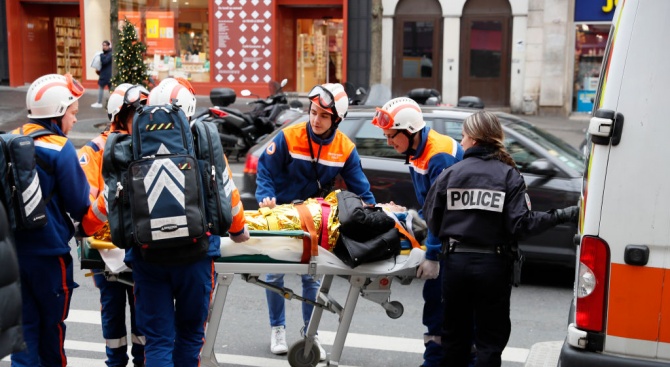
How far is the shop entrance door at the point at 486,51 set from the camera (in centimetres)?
2316

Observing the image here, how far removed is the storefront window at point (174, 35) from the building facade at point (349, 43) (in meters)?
0.03

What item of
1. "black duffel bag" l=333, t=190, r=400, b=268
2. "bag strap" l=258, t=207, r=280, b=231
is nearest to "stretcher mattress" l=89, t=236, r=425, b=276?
"black duffel bag" l=333, t=190, r=400, b=268

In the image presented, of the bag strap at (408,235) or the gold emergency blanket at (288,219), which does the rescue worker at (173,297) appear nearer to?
the gold emergency blanket at (288,219)

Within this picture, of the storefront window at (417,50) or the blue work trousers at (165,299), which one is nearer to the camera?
the blue work trousers at (165,299)

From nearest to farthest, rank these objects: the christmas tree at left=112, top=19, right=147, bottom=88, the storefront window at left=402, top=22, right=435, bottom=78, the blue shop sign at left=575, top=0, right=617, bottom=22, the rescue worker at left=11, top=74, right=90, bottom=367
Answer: the rescue worker at left=11, top=74, right=90, bottom=367
the christmas tree at left=112, top=19, right=147, bottom=88
the blue shop sign at left=575, top=0, right=617, bottom=22
the storefront window at left=402, top=22, right=435, bottom=78

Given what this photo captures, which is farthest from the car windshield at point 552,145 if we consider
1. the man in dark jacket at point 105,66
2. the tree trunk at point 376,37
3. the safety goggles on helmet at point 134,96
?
the man in dark jacket at point 105,66

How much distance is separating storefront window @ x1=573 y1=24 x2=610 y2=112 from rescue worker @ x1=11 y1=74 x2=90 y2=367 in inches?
784

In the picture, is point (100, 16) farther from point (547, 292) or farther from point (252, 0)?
point (547, 292)

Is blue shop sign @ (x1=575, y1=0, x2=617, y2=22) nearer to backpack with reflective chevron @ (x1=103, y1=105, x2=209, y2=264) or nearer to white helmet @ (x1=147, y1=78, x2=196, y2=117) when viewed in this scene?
white helmet @ (x1=147, y1=78, x2=196, y2=117)

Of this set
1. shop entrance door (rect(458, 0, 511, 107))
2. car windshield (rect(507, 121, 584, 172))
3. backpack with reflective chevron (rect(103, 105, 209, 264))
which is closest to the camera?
backpack with reflective chevron (rect(103, 105, 209, 264))

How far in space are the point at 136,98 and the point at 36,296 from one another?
138 cm

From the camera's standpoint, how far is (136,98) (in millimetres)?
5328

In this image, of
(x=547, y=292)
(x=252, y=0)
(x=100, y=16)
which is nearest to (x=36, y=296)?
(x=547, y=292)

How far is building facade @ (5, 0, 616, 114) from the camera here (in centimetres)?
2289
